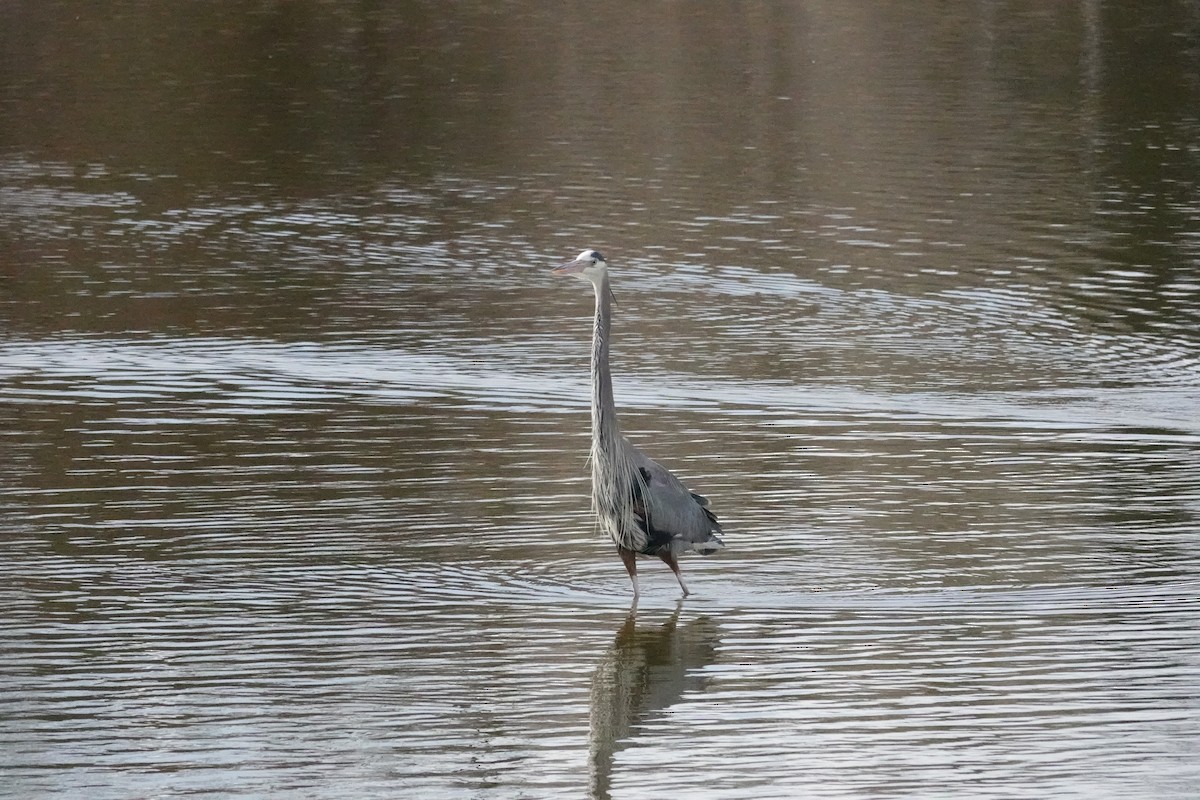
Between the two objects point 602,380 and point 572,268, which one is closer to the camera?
point 572,268

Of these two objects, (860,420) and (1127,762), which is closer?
(1127,762)

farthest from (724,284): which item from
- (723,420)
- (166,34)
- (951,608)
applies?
(166,34)

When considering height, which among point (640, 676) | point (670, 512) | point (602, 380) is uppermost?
point (602, 380)

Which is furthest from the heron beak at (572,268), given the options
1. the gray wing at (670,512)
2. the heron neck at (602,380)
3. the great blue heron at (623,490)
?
the gray wing at (670,512)

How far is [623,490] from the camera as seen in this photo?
9.41 metres

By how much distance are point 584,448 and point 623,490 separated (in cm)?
317

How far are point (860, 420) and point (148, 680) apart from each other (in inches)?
250

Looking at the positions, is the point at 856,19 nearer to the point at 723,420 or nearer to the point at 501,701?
the point at 723,420

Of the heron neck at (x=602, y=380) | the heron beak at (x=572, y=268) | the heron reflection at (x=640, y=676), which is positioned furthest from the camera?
the heron neck at (x=602, y=380)

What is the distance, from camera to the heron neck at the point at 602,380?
30.8 feet

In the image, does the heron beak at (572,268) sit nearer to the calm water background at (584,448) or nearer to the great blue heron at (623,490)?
the great blue heron at (623,490)

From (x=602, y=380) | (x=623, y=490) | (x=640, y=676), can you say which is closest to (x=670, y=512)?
(x=623, y=490)

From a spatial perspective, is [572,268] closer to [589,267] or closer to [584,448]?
[589,267]

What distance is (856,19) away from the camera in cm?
4344
